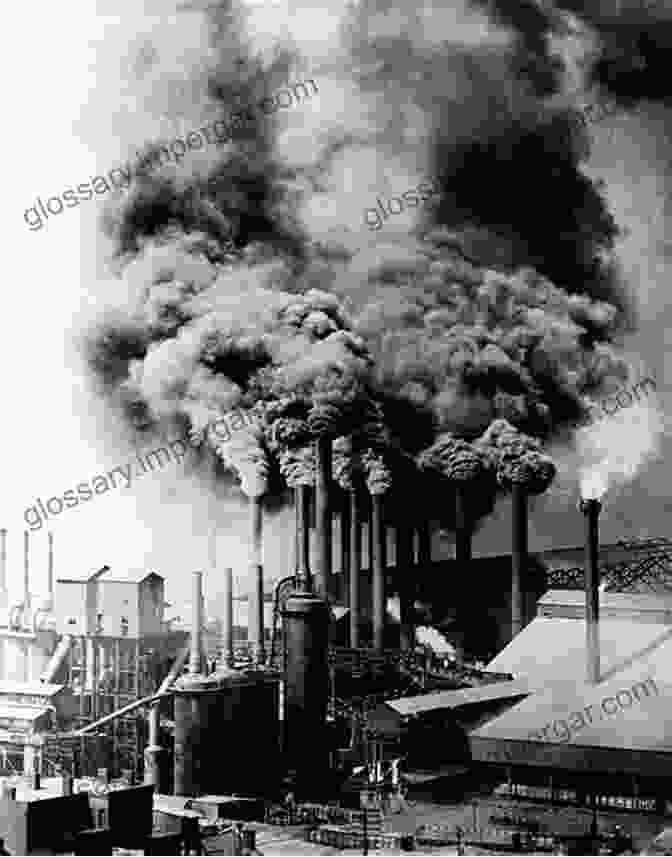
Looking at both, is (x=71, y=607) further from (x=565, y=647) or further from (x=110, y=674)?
(x=565, y=647)

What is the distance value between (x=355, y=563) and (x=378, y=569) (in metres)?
0.61

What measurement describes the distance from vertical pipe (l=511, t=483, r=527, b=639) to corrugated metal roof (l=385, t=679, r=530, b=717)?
5.28 ft

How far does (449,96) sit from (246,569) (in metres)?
9.45

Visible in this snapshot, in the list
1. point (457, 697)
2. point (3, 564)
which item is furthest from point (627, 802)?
point (3, 564)

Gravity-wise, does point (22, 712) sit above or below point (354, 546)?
below

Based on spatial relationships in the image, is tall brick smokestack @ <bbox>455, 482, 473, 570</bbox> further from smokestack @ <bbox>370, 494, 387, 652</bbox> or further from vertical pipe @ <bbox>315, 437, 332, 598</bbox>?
vertical pipe @ <bbox>315, 437, 332, 598</bbox>

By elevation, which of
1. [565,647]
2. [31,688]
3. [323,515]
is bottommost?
[31,688]

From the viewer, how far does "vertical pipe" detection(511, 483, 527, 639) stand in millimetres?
20016

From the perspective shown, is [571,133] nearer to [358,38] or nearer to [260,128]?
[358,38]

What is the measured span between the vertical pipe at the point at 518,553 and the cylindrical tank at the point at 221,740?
4.56 meters

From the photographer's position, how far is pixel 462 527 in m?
21.2

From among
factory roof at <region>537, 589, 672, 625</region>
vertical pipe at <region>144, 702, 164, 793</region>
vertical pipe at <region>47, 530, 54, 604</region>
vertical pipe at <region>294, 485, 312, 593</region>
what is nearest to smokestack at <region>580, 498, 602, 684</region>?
→ factory roof at <region>537, 589, 672, 625</region>

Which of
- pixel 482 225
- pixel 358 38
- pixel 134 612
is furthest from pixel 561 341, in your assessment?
pixel 134 612

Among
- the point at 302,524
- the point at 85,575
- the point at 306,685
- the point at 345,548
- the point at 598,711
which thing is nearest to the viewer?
the point at 598,711
